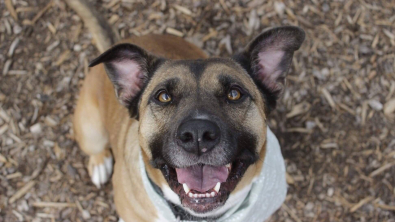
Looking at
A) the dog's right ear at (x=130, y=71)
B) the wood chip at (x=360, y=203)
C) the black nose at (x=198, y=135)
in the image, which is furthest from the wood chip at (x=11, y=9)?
the wood chip at (x=360, y=203)

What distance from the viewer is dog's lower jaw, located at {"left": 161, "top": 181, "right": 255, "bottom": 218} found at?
11.9 ft

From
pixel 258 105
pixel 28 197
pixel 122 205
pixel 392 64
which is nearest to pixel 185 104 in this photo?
pixel 258 105

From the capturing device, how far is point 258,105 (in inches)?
136

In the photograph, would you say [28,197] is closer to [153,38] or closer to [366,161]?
[153,38]

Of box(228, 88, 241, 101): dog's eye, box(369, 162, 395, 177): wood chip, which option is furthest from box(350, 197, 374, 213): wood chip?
box(228, 88, 241, 101): dog's eye

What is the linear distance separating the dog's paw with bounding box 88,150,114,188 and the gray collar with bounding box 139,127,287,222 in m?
1.70

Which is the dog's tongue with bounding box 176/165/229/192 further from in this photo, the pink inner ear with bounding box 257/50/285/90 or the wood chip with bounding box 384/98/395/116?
the wood chip with bounding box 384/98/395/116

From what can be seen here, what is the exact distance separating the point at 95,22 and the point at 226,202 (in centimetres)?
272

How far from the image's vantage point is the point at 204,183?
11.2 ft

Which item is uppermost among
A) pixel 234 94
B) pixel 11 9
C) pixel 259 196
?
pixel 234 94

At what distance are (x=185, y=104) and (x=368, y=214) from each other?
3.46 metres

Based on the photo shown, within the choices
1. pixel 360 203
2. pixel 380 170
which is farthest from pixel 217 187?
pixel 380 170

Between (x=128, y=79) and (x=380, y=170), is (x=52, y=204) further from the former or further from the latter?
(x=380, y=170)

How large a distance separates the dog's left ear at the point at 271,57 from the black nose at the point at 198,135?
922mm
